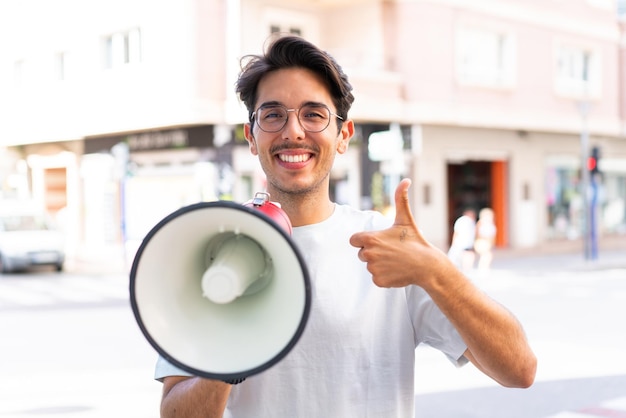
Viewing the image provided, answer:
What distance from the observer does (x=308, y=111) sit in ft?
6.24

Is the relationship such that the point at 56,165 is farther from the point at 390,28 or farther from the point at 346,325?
the point at 346,325

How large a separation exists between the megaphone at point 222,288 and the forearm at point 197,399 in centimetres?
21

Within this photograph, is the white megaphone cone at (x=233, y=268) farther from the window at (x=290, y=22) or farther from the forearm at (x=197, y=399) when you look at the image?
→ the window at (x=290, y=22)

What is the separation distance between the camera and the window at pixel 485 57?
21734 mm

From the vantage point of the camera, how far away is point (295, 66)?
1916 mm

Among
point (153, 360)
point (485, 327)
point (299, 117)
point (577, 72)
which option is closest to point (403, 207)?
point (485, 327)

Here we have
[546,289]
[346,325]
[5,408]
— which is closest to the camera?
[346,325]

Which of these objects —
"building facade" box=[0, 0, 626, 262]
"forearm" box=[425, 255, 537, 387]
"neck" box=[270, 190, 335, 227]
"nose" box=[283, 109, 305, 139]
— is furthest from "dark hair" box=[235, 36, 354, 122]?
"building facade" box=[0, 0, 626, 262]

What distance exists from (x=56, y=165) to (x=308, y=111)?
24582 millimetres

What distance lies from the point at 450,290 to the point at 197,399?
571 millimetres

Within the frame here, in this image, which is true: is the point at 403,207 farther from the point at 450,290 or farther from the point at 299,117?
the point at 299,117

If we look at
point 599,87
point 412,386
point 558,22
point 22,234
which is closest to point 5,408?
point 412,386

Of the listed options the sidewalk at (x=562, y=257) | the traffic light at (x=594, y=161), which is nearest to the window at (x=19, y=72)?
the sidewalk at (x=562, y=257)

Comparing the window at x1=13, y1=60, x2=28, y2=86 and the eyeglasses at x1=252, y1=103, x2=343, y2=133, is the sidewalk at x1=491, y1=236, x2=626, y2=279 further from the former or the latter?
the eyeglasses at x1=252, y1=103, x2=343, y2=133
